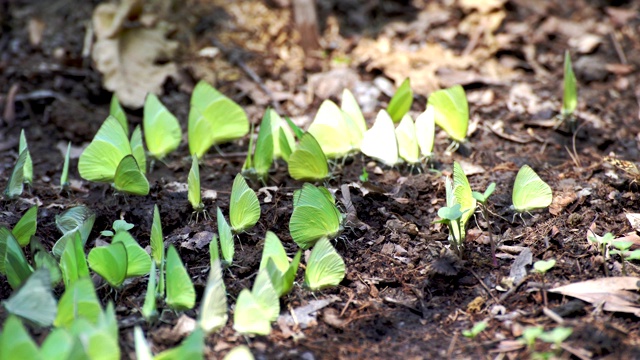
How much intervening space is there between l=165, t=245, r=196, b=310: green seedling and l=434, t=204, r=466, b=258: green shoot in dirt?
1.03 meters

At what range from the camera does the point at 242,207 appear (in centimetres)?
295

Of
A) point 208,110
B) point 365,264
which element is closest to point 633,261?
point 365,264

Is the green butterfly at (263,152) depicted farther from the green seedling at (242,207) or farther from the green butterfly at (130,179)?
the green butterfly at (130,179)

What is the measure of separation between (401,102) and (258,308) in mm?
1863

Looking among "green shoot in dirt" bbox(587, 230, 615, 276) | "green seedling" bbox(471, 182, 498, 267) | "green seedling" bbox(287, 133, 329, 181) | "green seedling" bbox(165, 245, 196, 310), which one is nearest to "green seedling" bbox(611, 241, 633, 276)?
"green shoot in dirt" bbox(587, 230, 615, 276)

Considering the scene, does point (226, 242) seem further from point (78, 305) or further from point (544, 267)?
point (544, 267)

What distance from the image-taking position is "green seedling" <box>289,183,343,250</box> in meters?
2.80

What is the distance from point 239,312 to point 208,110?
1.62 meters

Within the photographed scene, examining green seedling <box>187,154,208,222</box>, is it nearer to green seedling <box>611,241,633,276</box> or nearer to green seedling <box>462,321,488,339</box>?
green seedling <box>462,321,488,339</box>

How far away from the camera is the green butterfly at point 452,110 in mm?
3546

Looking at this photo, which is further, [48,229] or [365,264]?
[48,229]

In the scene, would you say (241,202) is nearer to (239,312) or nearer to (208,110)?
(239,312)

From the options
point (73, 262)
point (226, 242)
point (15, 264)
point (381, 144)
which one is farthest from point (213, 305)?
point (381, 144)

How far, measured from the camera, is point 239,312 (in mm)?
2357
